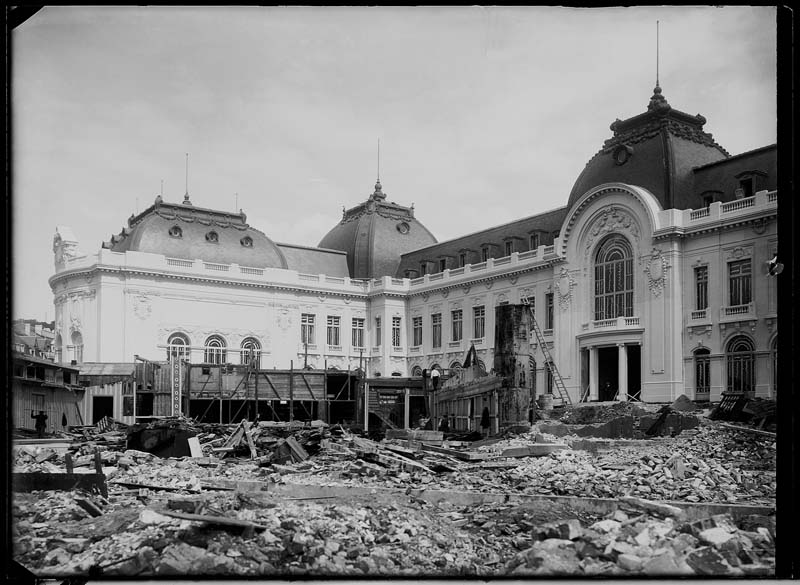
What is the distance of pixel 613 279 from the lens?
2811 centimetres

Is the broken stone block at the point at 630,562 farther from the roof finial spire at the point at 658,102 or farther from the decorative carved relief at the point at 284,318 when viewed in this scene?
the decorative carved relief at the point at 284,318

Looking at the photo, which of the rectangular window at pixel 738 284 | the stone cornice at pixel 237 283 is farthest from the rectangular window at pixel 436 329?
the rectangular window at pixel 738 284

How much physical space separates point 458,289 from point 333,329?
6.78m

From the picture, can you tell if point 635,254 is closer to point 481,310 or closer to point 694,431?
point 481,310

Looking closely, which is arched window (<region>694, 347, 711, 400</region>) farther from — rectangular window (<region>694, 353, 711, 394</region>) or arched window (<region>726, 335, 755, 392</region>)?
arched window (<region>726, 335, 755, 392</region>)

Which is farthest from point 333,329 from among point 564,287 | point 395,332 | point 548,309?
point 564,287

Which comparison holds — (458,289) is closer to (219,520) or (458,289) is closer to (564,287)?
(564,287)

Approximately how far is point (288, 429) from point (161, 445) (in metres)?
4.09

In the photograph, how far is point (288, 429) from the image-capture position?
61.2 ft

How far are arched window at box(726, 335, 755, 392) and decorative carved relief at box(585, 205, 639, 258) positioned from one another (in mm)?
11680

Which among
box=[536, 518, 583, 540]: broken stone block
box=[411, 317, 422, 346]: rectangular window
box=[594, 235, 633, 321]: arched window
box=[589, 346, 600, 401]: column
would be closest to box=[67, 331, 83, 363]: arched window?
box=[411, 317, 422, 346]: rectangular window

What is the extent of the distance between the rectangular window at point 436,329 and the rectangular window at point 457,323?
2.03 feet

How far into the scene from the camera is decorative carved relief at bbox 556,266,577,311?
30.0 meters

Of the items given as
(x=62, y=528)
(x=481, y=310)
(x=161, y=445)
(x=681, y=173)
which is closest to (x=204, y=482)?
(x=62, y=528)
